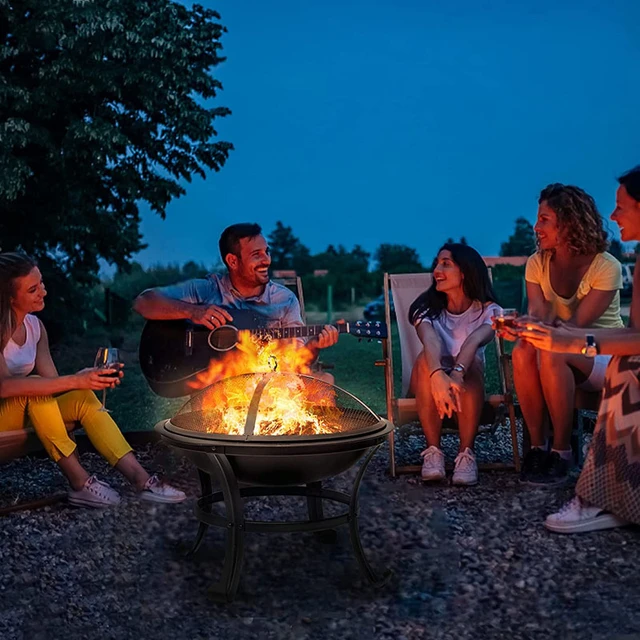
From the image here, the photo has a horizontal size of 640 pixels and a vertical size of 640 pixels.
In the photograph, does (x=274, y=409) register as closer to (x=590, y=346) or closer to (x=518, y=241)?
(x=590, y=346)

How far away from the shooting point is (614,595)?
2443 millimetres

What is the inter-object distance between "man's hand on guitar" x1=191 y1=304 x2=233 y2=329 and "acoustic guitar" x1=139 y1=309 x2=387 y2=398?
0.18 feet

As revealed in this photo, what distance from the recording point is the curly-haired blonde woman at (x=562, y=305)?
3633 mm

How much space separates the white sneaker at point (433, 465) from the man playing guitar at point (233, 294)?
2.48 feet

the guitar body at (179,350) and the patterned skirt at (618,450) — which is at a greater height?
the guitar body at (179,350)

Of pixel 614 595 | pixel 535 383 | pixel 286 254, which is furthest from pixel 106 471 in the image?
pixel 286 254

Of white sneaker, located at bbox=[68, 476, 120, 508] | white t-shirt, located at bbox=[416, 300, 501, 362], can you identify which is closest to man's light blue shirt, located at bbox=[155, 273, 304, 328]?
white t-shirt, located at bbox=[416, 300, 501, 362]

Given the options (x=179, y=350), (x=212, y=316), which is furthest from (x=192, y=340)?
(x=212, y=316)

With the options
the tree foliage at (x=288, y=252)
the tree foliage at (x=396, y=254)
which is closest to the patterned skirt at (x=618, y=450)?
the tree foliage at (x=396, y=254)

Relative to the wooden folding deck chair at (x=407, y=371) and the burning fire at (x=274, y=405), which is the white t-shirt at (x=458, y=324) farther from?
the burning fire at (x=274, y=405)

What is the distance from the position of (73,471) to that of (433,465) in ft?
5.49

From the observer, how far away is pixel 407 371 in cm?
448

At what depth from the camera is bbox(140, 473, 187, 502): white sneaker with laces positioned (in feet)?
11.4

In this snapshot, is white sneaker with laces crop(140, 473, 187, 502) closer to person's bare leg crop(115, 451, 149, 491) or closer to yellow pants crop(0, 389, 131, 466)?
person's bare leg crop(115, 451, 149, 491)
